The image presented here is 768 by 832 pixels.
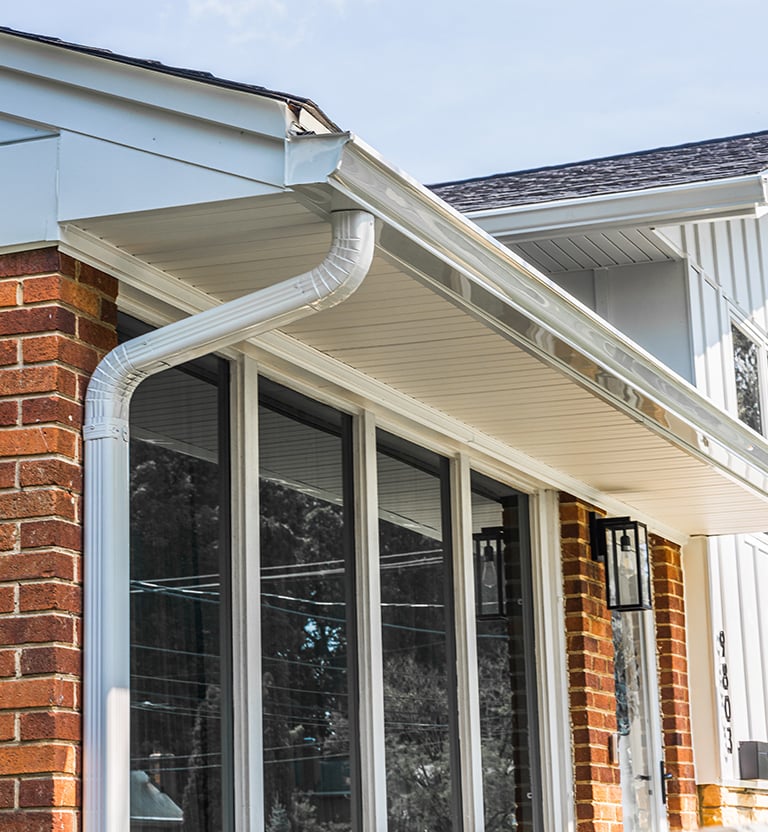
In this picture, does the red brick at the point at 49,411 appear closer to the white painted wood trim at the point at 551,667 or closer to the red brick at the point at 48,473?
the red brick at the point at 48,473

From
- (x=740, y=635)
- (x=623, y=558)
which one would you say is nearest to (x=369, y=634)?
(x=623, y=558)

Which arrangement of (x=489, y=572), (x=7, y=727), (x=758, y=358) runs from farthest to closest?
1. (x=758, y=358)
2. (x=489, y=572)
3. (x=7, y=727)

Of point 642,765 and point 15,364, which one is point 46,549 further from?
point 642,765

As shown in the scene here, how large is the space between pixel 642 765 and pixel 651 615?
886 mm

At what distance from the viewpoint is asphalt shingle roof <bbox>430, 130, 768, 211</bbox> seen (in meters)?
7.28

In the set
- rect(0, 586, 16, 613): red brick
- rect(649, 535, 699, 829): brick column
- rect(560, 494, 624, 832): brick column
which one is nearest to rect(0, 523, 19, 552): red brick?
rect(0, 586, 16, 613): red brick

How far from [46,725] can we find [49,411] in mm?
804

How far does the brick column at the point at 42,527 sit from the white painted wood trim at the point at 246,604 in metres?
0.87

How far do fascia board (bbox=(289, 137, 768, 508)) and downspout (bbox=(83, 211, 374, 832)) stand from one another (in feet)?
0.45

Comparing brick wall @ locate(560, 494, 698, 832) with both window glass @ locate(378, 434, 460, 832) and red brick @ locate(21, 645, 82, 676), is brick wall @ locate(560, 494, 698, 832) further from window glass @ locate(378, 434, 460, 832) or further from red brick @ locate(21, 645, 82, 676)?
red brick @ locate(21, 645, 82, 676)

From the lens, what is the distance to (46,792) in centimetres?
347

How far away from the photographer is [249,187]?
3629mm

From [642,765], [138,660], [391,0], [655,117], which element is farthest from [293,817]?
[655,117]

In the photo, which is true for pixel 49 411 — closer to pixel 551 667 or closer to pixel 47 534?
pixel 47 534
